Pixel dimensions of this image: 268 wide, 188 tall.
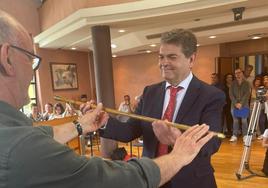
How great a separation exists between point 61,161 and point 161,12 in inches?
156

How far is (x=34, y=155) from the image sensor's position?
1.75ft

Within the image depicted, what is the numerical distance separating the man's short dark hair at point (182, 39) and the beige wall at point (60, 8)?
10.5ft

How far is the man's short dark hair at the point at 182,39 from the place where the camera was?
4.45 feet

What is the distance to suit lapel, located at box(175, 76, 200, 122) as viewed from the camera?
131 cm

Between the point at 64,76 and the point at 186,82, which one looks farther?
the point at 64,76

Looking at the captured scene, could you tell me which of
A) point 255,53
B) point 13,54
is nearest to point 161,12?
point 13,54

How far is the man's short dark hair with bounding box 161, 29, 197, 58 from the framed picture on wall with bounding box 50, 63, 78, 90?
709 cm

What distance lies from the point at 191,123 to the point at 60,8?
4.99 m

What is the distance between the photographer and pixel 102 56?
475 cm

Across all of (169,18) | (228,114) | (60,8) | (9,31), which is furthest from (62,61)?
(9,31)

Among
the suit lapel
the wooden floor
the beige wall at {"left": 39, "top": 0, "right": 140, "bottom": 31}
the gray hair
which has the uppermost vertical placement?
the beige wall at {"left": 39, "top": 0, "right": 140, "bottom": 31}

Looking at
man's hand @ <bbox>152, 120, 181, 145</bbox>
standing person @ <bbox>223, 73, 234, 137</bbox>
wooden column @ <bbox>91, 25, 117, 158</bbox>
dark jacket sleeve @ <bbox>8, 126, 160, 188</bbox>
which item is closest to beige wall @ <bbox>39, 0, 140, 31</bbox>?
wooden column @ <bbox>91, 25, 117, 158</bbox>

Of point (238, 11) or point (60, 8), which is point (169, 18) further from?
point (60, 8)

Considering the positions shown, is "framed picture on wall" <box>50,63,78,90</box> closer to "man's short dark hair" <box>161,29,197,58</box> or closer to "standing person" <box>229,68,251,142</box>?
"standing person" <box>229,68,251,142</box>
